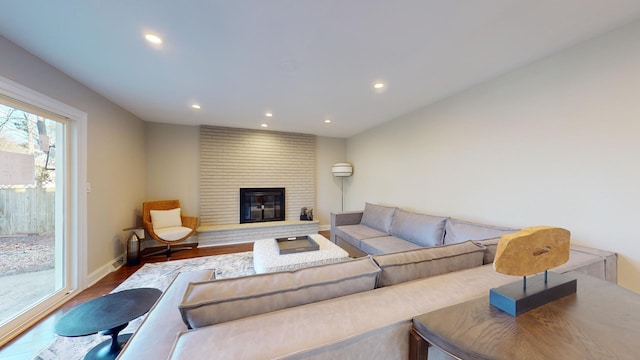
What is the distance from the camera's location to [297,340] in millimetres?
669

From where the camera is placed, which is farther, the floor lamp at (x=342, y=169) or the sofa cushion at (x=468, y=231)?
the floor lamp at (x=342, y=169)

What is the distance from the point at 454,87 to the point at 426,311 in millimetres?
2715

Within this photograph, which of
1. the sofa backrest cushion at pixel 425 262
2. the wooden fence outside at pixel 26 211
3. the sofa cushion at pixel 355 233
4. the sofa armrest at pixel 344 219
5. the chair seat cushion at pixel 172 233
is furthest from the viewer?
the sofa armrest at pixel 344 219

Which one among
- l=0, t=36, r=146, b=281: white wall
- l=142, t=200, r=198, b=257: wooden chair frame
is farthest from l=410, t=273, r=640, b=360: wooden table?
l=142, t=200, r=198, b=257: wooden chair frame

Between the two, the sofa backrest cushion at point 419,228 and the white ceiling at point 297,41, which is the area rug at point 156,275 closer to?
the sofa backrest cushion at point 419,228

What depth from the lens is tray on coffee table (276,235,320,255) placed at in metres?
2.61

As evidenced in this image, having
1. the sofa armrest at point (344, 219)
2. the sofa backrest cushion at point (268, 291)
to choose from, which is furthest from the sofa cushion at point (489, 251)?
the sofa armrest at point (344, 219)

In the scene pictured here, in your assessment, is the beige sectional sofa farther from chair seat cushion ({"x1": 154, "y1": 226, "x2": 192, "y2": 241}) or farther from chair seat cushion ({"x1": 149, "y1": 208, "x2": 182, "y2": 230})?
chair seat cushion ({"x1": 149, "y1": 208, "x2": 182, "y2": 230})

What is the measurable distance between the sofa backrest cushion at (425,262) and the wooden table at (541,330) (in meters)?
0.35

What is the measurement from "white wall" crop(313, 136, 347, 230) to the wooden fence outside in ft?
13.4

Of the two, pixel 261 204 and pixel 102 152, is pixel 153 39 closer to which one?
pixel 102 152

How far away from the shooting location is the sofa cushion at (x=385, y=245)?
2.60 metres

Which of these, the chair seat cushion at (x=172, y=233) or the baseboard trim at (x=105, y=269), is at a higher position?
the chair seat cushion at (x=172, y=233)

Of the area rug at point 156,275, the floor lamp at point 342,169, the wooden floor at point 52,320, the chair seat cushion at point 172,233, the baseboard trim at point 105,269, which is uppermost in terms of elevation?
the floor lamp at point 342,169
